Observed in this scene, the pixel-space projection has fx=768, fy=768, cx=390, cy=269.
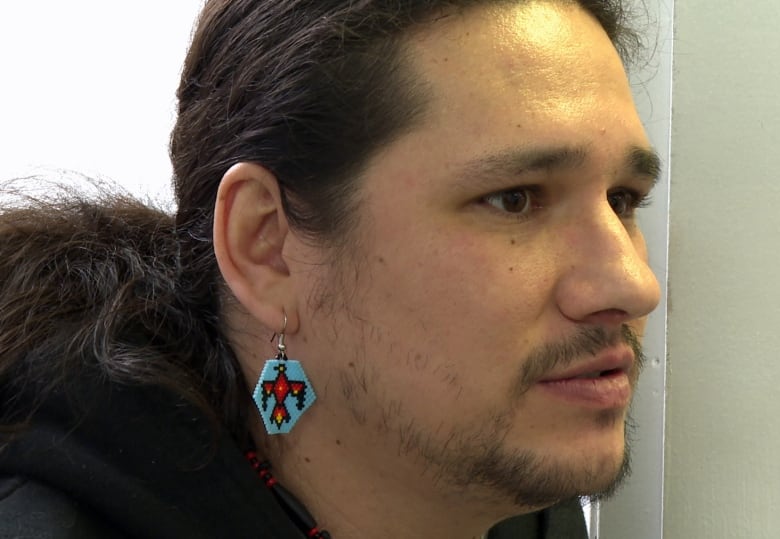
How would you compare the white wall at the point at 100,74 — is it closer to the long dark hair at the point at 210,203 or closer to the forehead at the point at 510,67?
the long dark hair at the point at 210,203

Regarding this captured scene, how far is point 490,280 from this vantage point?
2.46ft

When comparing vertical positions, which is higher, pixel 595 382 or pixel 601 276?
pixel 601 276

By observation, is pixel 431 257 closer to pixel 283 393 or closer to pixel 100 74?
pixel 283 393

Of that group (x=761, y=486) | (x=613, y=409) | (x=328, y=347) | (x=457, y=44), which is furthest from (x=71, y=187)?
(x=761, y=486)

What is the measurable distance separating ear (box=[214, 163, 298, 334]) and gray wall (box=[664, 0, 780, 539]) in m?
0.55

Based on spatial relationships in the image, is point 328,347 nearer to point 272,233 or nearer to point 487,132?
point 272,233

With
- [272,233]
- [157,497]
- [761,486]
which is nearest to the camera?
[157,497]

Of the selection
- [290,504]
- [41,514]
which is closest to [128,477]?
[41,514]

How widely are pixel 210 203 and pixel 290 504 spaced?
0.36 m

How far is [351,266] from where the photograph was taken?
80 cm

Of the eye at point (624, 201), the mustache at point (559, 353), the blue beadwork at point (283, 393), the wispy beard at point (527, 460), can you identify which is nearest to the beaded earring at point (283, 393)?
the blue beadwork at point (283, 393)

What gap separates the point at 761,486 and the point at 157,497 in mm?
762

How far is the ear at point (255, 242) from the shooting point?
0.84 meters

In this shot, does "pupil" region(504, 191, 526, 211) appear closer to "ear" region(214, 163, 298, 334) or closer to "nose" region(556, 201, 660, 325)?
"nose" region(556, 201, 660, 325)
